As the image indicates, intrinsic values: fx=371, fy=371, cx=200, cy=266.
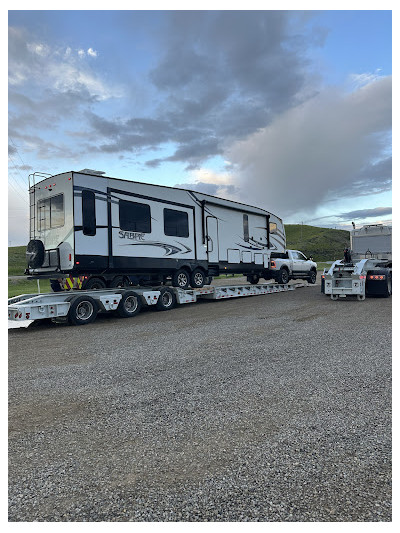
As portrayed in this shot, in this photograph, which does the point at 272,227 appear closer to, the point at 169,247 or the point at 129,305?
the point at 169,247

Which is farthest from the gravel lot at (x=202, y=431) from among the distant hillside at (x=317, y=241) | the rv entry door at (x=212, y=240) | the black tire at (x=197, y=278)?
the distant hillside at (x=317, y=241)

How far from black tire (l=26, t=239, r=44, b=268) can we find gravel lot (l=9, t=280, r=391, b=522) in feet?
11.7

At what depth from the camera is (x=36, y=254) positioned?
33.6ft

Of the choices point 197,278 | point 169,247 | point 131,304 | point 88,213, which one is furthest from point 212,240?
point 88,213

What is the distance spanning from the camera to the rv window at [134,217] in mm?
10789

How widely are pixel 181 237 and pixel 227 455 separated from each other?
32.5ft

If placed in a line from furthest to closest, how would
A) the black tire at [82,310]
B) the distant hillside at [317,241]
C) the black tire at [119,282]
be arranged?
1. the distant hillside at [317,241]
2. the black tire at [119,282]
3. the black tire at [82,310]

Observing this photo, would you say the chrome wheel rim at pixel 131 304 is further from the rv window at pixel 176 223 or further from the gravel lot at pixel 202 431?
the gravel lot at pixel 202 431

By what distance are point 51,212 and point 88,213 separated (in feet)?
3.81

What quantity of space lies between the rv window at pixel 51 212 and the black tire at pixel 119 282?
2349 mm

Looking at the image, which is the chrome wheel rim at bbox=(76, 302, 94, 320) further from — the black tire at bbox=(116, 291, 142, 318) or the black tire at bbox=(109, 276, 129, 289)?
the black tire at bbox=(109, 276, 129, 289)

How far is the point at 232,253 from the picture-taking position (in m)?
14.8

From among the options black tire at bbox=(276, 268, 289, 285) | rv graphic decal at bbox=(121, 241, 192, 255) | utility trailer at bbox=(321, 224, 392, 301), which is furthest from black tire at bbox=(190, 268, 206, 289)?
black tire at bbox=(276, 268, 289, 285)

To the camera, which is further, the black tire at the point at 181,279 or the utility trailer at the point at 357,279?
the utility trailer at the point at 357,279
